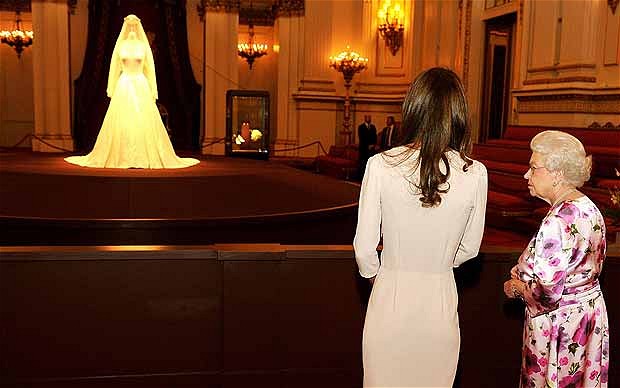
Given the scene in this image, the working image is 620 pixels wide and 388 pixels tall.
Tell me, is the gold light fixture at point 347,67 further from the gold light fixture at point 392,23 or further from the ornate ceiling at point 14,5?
the ornate ceiling at point 14,5

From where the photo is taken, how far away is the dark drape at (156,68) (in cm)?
1569

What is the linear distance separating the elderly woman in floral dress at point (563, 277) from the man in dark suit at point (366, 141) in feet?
36.2

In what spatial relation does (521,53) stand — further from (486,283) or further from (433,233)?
(433,233)

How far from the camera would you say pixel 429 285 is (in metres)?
2.17

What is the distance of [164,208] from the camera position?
19.3 ft

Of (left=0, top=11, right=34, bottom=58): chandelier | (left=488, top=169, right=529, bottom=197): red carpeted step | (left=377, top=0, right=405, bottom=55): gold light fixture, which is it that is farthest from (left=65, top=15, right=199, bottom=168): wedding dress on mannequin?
(left=0, top=11, right=34, bottom=58): chandelier

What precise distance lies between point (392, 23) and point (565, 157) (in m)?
13.7

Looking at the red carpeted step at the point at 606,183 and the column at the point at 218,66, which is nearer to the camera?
the red carpeted step at the point at 606,183

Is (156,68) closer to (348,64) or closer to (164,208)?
(348,64)

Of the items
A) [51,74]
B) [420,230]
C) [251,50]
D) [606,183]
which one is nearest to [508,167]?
[606,183]

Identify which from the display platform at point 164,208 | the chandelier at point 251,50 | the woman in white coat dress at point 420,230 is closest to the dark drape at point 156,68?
the chandelier at point 251,50

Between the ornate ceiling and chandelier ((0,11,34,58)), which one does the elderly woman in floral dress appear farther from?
the ornate ceiling

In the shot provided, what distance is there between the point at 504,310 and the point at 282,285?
4.18 feet

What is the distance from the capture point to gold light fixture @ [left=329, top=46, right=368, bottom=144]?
15.2 m
